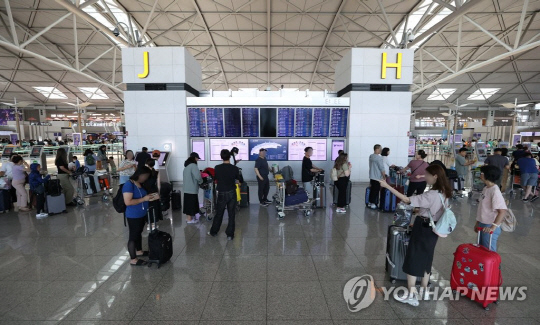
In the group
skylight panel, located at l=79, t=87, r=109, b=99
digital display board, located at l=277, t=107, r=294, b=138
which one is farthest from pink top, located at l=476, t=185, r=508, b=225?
skylight panel, located at l=79, t=87, r=109, b=99

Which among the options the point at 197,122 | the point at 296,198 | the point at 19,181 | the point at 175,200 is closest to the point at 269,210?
the point at 296,198

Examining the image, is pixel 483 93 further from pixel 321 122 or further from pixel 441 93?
pixel 321 122

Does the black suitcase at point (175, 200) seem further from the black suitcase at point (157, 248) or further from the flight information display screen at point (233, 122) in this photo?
the flight information display screen at point (233, 122)

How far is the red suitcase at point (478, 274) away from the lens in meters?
2.95

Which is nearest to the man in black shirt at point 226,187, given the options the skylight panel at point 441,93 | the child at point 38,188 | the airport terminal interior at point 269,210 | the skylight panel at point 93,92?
the airport terminal interior at point 269,210

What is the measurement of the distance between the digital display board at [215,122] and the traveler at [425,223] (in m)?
8.04

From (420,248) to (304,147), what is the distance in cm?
751

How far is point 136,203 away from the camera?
3674 millimetres

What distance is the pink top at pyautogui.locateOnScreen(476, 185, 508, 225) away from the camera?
10.3 ft

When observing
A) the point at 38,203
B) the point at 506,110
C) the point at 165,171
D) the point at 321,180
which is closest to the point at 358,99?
the point at 321,180

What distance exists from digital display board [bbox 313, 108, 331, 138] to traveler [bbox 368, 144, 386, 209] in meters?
3.47

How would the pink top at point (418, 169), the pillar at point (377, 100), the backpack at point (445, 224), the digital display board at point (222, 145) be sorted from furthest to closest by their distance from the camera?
the digital display board at point (222, 145) < the pillar at point (377, 100) < the pink top at point (418, 169) < the backpack at point (445, 224)

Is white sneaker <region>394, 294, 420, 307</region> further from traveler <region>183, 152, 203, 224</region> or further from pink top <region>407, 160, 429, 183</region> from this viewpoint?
traveler <region>183, 152, 203, 224</region>

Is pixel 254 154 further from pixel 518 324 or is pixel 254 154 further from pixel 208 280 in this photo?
pixel 518 324
